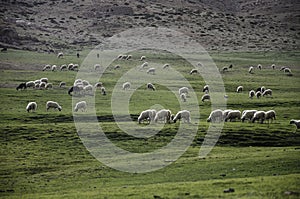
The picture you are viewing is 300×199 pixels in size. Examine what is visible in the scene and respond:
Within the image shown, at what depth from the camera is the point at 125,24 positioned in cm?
12238

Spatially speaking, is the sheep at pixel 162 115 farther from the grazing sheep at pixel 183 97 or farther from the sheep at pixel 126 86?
the sheep at pixel 126 86

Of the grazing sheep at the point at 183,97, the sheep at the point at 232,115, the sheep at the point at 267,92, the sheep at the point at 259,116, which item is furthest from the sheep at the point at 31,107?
the sheep at the point at 267,92

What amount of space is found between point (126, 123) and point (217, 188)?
19408 millimetres

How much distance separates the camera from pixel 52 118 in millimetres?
43531

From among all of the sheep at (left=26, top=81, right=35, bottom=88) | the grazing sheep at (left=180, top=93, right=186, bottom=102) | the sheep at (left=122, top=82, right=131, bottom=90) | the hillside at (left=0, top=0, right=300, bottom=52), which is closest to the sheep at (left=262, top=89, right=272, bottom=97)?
the grazing sheep at (left=180, top=93, right=186, bottom=102)

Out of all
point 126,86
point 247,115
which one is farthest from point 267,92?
point 247,115

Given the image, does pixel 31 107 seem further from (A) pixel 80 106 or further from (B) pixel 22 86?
(B) pixel 22 86

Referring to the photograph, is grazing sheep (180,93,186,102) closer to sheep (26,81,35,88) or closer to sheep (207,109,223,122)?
sheep (207,109,223,122)

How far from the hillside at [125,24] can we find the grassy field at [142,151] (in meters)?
44.2

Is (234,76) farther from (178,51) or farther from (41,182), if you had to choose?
(41,182)

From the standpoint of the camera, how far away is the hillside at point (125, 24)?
106 meters

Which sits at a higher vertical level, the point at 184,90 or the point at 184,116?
the point at 184,90

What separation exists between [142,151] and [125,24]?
299ft

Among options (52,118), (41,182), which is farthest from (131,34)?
(41,182)
